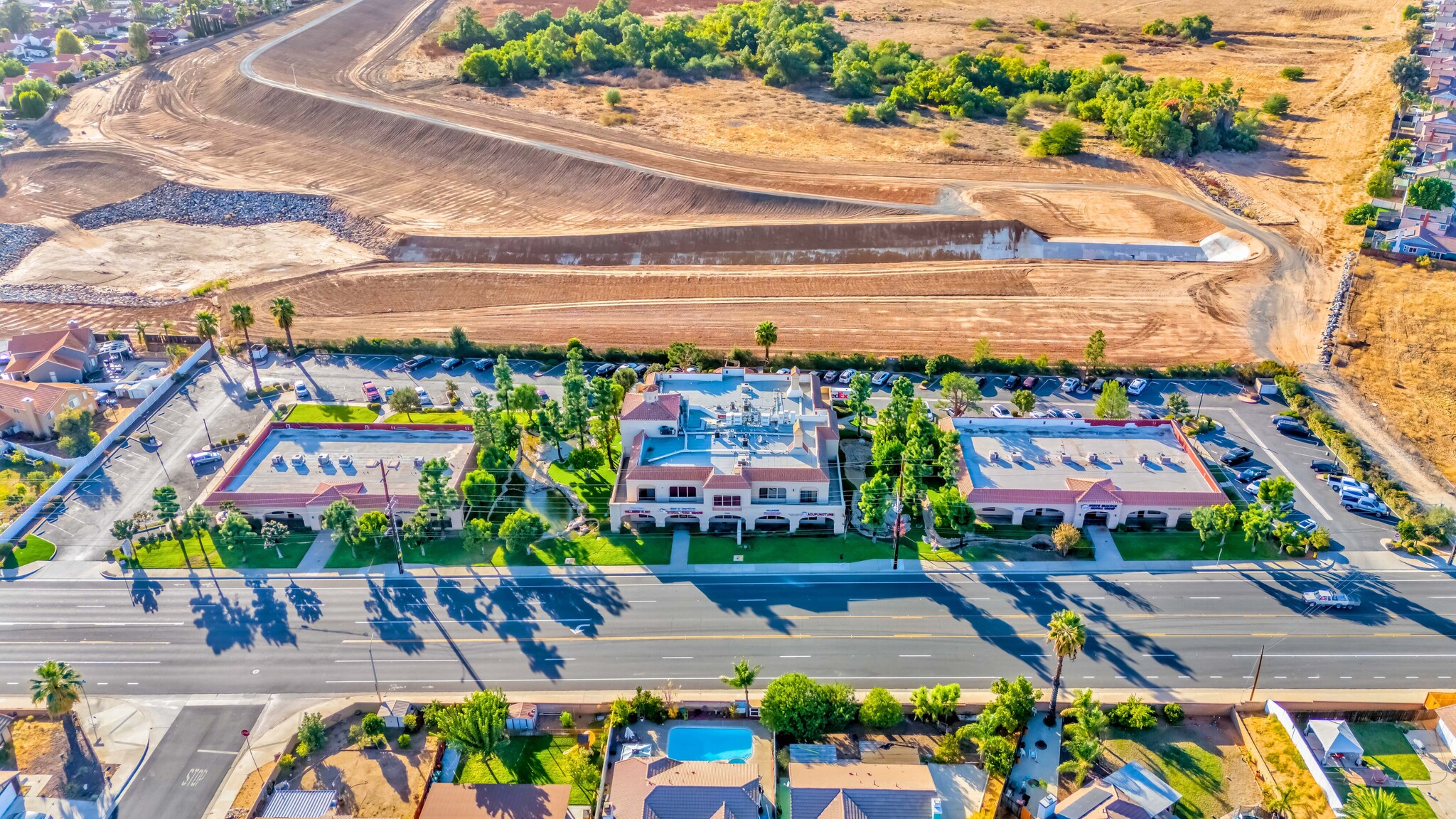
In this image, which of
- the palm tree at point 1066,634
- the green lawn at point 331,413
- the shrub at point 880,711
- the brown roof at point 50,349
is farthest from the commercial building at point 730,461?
the brown roof at point 50,349

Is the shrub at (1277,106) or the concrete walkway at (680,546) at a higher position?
the shrub at (1277,106)

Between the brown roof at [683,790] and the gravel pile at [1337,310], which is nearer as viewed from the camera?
the brown roof at [683,790]

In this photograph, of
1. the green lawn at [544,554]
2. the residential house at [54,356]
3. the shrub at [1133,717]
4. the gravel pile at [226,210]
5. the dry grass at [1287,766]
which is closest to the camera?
the dry grass at [1287,766]

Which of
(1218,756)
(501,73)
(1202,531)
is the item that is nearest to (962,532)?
(1202,531)

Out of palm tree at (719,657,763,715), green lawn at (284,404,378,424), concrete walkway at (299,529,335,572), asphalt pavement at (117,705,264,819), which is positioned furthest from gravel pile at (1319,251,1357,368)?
asphalt pavement at (117,705,264,819)

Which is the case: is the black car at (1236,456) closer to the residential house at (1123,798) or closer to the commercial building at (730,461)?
the commercial building at (730,461)


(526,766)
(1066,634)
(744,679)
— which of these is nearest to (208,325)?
(526,766)

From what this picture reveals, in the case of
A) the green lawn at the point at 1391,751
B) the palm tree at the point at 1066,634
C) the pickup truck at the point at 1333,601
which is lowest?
the green lawn at the point at 1391,751

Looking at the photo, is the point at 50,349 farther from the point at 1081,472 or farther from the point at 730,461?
the point at 1081,472
